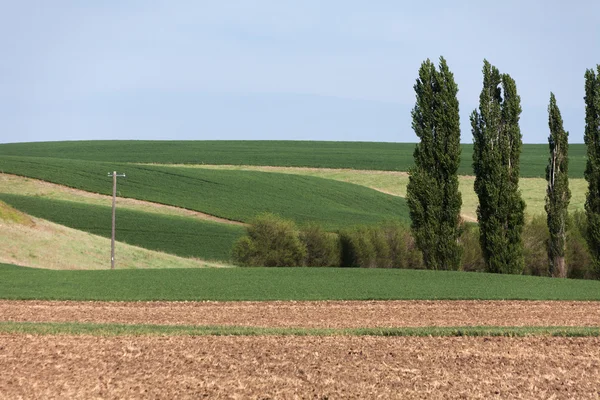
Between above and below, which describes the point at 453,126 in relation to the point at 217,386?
above

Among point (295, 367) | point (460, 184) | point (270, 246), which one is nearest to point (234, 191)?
point (460, 184)

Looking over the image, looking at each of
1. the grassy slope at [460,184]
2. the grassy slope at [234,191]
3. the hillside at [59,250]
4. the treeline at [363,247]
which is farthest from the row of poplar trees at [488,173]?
the grassy slope at [460,184]

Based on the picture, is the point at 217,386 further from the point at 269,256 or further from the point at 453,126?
the point at 269,256

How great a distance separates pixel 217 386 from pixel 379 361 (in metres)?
3.61

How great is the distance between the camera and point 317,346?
1783cm

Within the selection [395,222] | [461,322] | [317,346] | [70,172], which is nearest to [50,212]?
[70,172]

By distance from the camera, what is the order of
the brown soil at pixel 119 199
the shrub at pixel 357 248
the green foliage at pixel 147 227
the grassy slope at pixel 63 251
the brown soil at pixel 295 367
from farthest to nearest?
the brown soil at pixel 119 199 < the green foliage at pixel 147 227 < the shrub at pixel 357 248 < the grassy slope at pixel 63 251 < the brown soil at pixel 295 367

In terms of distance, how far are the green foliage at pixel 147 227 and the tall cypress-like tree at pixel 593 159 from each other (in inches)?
942

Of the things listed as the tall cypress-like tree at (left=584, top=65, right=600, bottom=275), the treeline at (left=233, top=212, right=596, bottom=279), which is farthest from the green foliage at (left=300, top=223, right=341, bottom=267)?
the tall cypress-like tree at (left=584, top=65, right=600, bottom=275)

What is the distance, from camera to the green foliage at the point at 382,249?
56719mm

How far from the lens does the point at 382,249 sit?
5694 centimetres

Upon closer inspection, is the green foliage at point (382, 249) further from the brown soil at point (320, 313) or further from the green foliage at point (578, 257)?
the brown soil at point (320, 313)

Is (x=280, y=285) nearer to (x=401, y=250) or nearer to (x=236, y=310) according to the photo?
(x=236, y=310)

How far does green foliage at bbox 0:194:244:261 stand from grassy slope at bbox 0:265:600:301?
1891cm
